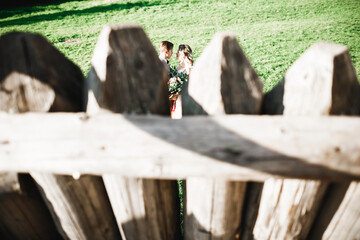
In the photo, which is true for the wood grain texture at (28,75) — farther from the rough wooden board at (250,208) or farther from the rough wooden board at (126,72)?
the rough wooden board at (250,208)

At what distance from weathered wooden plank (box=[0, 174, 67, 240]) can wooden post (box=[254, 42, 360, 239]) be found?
1.19 m

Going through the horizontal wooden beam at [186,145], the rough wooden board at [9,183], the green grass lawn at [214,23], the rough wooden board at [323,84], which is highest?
the green grass lawn at [214,23]

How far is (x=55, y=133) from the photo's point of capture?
31.7 inches

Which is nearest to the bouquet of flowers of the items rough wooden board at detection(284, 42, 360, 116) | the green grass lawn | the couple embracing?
the couple embracing

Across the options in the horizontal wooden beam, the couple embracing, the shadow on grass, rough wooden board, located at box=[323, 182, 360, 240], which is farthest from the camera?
the shadow on grass

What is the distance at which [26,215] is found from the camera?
119 cm

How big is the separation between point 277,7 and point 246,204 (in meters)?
11.5

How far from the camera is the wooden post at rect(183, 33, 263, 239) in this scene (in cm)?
84

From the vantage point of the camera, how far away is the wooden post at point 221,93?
84cm

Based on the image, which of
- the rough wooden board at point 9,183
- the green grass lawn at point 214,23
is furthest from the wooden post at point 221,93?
the green grass lawn at point 214,23

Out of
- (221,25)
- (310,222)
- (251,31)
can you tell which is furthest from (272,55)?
(310,222)

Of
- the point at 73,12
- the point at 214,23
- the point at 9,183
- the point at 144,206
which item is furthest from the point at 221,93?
the point at 73,12

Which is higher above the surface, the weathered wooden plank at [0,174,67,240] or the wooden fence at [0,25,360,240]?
the wooden fence at [0,25,360,240]

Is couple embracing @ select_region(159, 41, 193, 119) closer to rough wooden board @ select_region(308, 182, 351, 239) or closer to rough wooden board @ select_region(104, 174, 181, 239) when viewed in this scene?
rough wooden board @ select_region(104, 174, 181, 239)
